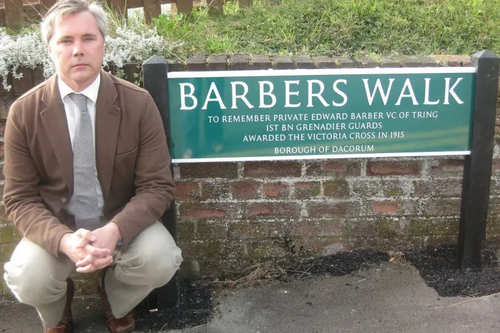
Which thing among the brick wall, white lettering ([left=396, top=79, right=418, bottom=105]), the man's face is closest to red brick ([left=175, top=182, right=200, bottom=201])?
the brick wall

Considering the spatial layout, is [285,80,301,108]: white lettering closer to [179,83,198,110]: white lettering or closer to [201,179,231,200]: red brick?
[179,83,198,110]: white lettering

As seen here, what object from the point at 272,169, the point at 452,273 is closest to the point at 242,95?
the point at 272,169

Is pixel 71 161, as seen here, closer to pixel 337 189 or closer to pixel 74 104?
pixel 74 104

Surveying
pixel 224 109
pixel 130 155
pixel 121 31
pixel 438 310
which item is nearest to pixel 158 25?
pixel 121 31

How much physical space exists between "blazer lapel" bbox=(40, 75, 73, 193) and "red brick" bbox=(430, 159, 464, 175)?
201 centimetres

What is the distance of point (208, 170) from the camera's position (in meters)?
3.24

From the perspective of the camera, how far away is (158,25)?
373 cm

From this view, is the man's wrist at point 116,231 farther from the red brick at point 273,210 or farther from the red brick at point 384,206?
the red brick at point 384,206

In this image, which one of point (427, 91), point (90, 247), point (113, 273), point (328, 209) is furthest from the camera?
point (328, 209)

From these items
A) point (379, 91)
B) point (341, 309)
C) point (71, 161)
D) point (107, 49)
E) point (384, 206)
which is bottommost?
point (341, 309)

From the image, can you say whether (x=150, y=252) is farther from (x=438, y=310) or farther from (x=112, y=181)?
(x=438, y=310)

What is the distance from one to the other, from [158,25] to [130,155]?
1338 millimetres

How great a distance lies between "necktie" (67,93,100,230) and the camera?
105 inches

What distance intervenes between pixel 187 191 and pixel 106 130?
2.42 ft
